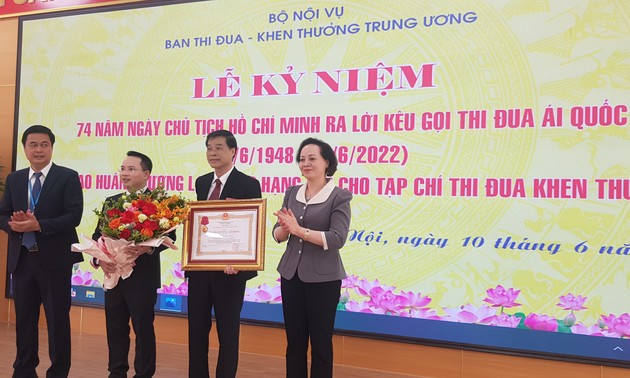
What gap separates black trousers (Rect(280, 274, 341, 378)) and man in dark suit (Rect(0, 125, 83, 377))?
137cm

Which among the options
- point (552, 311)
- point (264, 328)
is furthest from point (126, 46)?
point (552, 311)

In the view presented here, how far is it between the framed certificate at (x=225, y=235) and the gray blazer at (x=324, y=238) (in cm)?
17

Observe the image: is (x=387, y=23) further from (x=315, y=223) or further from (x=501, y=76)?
(x=315, y=223)

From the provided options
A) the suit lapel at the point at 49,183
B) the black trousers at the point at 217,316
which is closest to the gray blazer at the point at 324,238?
the black trousers at the point at 217,316

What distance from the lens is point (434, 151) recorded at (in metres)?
4.88

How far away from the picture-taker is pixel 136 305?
396 centimetres

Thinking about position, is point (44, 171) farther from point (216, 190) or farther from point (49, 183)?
point (216, 190)

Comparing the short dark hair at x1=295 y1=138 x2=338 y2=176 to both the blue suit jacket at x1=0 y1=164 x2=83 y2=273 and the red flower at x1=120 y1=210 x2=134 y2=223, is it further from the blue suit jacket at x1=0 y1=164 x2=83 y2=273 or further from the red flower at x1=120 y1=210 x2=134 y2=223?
the blue suit jacket at x1=0 y1=164 x2=83 y2=273

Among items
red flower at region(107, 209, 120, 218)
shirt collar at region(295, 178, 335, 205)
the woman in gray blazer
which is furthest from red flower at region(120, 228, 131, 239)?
shirt collar at region(295, 178, 335, 205)

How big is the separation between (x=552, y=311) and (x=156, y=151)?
3.38 m

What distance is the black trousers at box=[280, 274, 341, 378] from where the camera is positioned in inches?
139

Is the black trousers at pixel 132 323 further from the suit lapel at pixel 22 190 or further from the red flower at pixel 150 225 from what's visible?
the suit lapel at pixel 22 190

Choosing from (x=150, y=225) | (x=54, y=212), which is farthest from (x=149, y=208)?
(x=54, y=212)

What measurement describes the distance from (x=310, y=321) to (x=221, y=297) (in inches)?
19.5
